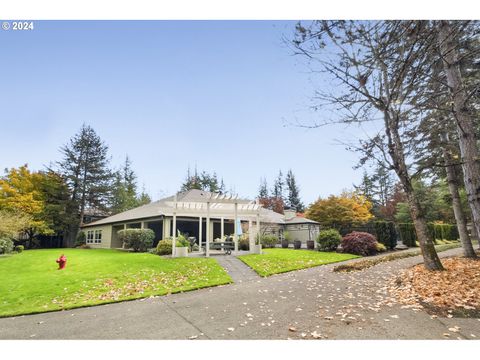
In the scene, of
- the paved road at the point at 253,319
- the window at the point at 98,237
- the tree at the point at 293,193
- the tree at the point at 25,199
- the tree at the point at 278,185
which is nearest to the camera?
the paved road at the point at 253,319

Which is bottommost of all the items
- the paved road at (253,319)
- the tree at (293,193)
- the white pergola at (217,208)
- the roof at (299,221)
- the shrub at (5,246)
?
the paved road at (253,319)

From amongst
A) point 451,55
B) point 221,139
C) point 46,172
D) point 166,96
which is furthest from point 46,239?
point 451,55

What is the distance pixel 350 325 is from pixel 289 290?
8.31ft

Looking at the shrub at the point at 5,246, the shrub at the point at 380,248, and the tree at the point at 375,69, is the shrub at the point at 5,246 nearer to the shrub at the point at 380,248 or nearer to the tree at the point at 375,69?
the tree at the point at 375,69

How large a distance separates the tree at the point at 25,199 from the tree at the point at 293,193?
37.1m

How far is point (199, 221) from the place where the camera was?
16500 mm

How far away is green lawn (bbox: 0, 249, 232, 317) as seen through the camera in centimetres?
596

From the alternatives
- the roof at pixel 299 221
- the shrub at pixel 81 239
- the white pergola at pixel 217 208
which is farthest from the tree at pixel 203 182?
the white pergola at pixel 217 208

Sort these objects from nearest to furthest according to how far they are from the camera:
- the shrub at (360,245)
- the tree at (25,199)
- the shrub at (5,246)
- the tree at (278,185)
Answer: the shrub at (360,245)
the shrub at (5,246)
the tree at (25,199)
the tree at (278,185)

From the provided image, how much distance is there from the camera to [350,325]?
3.66 meters

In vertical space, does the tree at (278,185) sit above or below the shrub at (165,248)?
above

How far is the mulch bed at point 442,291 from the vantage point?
163 inches

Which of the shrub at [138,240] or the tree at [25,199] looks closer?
the shrub at [138,240]
